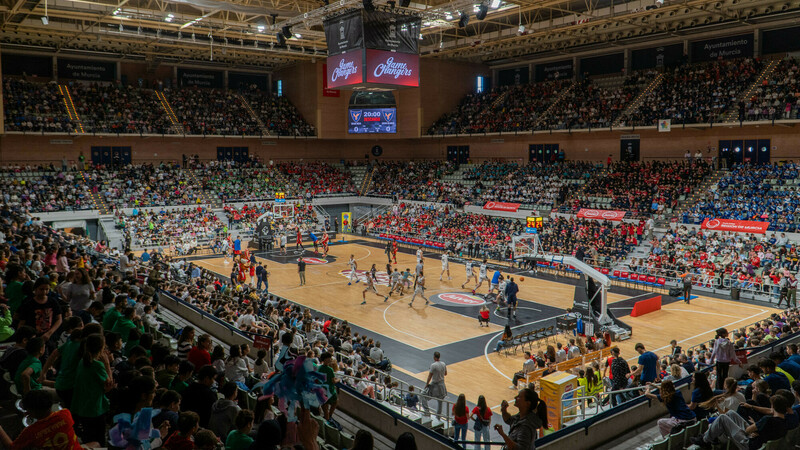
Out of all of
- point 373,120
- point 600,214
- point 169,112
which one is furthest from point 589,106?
point 169,112

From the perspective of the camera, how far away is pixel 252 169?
48.2 m

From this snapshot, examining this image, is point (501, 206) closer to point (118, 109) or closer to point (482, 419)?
A: point (118, 109)

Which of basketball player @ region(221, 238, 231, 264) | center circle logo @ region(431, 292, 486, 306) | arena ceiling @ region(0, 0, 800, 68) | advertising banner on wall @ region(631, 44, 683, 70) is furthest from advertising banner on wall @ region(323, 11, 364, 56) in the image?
advertising banner on wall @ region(631, 44, 683, 70)

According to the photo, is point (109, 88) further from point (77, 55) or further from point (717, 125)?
point (717, 125)

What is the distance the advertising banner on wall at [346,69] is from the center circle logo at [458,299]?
370 inches

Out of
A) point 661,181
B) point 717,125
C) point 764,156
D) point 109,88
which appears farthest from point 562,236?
point 109,88

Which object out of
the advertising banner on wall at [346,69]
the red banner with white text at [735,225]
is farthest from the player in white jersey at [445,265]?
the red banner with white text at [735,225]

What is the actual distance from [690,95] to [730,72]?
257 cm

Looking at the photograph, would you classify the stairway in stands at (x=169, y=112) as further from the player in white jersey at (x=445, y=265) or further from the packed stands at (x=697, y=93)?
the packed stands at (x=697, y=93)

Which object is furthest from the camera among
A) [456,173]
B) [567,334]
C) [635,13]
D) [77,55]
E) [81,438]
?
[456,173]

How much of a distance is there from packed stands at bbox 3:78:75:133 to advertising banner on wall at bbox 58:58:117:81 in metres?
2.20

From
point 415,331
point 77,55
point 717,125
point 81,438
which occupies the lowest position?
point 415,331

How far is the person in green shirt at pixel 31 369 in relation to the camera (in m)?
5.56

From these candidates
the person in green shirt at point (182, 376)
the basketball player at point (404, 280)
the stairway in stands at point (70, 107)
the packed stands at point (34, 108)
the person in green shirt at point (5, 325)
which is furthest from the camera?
Answer: the stairway in stands at point (70, 107)
